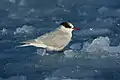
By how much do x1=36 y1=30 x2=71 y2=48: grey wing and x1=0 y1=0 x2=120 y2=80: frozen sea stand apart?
18 centimetres

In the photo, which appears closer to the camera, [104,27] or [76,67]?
[76,67]

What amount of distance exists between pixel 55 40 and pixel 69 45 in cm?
63

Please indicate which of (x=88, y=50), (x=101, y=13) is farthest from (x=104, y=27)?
(x=88, y=50)

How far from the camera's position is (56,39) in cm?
792

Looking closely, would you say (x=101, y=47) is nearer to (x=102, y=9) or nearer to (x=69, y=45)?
(x=69, y=45)

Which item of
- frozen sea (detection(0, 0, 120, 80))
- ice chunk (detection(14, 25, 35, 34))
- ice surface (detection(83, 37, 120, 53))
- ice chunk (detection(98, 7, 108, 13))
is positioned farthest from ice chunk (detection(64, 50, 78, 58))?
ice chunk (detection(98, 7, 108, 13))

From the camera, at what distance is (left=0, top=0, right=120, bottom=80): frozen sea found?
7.02 m

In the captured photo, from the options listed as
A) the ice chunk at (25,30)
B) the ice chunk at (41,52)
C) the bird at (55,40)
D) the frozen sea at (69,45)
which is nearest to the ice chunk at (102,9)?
the frozen sea at (69,45)

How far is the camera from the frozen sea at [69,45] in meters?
7.02

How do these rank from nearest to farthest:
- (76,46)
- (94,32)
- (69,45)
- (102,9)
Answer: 1. (76,46)
2. (69,45)
3. (94,32)
4. (102,9)

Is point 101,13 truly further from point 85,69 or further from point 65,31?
point 85,69

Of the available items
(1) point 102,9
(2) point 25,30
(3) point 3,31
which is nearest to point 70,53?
(2) point 25,30

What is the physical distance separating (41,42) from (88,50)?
0.77 meters

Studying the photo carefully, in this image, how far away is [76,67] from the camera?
7.13m
